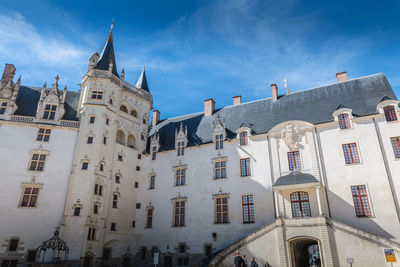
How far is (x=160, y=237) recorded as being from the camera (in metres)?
23.8

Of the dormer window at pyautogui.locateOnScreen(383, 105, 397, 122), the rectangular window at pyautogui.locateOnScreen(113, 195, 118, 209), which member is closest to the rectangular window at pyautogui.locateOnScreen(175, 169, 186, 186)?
the rectangular window at pyautogui.locateOnScreen(113, 195, 118, 209)

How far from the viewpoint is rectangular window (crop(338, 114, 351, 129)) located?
66.3ft

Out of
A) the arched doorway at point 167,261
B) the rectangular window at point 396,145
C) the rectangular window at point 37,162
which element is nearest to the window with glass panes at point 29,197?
the rectangular window at point 37,162

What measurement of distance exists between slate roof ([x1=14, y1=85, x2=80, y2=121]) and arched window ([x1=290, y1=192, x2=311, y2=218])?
18441 mm

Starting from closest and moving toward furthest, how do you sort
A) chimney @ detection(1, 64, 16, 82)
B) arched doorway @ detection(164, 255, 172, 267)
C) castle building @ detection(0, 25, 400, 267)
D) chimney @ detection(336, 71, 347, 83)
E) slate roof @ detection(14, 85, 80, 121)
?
castle building @ detection(0, 25, 400, 267) < arched doorway @ detection(164, 255, 172, 267) < slate roof @ detection(14, 85, 80, 121) < chimney @ detection(336, 71, 347, 83) < chimney @ detection(1, 64, 16, 82)

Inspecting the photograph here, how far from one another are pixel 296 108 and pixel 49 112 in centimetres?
2017

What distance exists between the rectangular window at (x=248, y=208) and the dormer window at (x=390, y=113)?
10.6 m

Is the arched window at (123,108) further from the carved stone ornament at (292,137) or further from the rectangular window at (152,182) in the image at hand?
the carved stone ornament at (292,137)

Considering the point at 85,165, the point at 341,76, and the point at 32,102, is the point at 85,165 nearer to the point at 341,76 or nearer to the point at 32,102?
the point at 32,102

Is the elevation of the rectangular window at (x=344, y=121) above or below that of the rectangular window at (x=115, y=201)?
above

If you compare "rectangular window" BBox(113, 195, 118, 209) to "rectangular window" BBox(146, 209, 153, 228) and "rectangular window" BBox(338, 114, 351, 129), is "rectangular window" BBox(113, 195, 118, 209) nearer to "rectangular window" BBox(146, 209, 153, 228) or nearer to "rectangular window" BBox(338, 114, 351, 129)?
"rectangular window" BBox(146, 209, 153, 228)

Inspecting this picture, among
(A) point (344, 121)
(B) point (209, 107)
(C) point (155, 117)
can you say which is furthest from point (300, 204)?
(C) point (155, 117)

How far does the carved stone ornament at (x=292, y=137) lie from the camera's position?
825 inches

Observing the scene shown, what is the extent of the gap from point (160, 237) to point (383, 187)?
1643cm
